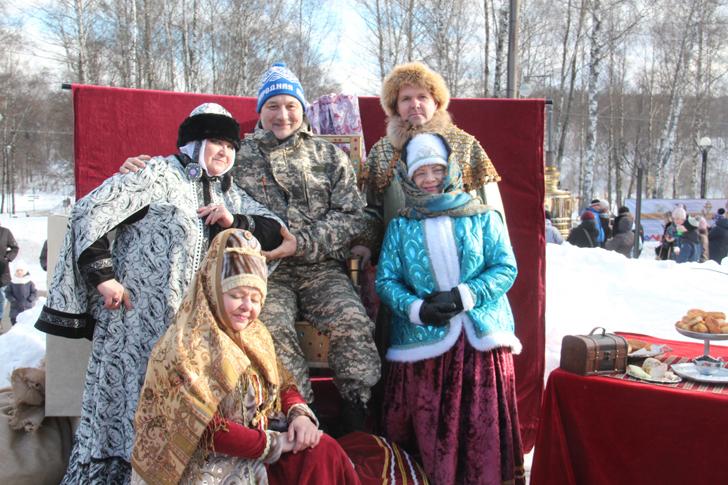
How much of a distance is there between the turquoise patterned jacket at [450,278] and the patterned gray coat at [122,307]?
99 centimetres

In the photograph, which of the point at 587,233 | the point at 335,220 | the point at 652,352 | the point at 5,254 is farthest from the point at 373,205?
the point at 587,233

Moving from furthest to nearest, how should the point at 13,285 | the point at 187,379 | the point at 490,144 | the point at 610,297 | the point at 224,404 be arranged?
the point at 13,285, the point at 610,297, the point at 490,144, the point at 224,404, the point at 187,379

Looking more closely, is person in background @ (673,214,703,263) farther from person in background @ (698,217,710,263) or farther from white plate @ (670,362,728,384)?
white plate @ (670,362,728,384)

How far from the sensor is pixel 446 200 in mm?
2381

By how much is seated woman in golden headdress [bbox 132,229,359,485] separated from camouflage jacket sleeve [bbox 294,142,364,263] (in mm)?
742

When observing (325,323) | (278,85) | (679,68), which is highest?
(679,68)

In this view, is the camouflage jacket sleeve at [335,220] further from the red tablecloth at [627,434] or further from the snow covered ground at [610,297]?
the snow covered ground at [610,297]

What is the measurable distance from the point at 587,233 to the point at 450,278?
7.49m

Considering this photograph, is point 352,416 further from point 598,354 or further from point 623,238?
point 623,238

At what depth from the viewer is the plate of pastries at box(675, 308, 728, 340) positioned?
7.03 feet

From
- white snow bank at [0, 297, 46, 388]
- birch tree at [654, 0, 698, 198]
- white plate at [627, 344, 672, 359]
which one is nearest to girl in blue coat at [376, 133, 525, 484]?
white plate at [627, 344, 672, 359]

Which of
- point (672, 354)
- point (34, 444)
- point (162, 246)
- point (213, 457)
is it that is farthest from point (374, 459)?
point (34, 444)

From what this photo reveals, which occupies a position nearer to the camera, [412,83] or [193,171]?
[193,171]

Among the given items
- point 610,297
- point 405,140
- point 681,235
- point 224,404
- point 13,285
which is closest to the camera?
point 224,404
